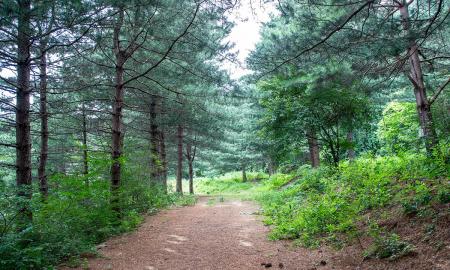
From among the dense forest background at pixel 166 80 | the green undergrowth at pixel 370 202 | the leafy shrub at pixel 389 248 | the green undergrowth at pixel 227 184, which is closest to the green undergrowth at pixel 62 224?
the dense forest background at pixel 166 80

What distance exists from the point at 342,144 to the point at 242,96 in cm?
377

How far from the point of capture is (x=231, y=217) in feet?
32.3

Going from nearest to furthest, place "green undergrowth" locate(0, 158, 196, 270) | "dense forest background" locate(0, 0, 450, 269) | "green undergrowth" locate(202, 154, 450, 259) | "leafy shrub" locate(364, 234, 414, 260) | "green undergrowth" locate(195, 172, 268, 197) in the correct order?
"leafy shrub" locate(364, 234, 414, 260) → "green undergrowth" locate(0, 158, 196, 270) → "green undergrowth" locate(202, 154, 450, 259) → "dense forest background" locate(0, 0, 450, 269) → "green undergrowth" locate(195, 172, 268, 197)

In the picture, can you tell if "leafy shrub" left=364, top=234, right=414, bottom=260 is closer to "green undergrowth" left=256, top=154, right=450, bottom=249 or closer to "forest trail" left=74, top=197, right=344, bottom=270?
"forest trail" left=74, top=197, right=344, bottom=270

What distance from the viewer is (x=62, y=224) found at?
5.88 metres

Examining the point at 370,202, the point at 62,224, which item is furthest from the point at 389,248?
the point at 62,224

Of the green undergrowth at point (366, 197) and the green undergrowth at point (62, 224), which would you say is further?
the green undergrowth at point (366, 197)

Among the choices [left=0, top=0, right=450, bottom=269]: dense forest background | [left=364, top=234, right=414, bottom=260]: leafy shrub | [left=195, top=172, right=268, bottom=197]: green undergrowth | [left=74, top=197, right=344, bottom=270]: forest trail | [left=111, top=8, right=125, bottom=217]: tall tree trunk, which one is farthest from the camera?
[left=195, top=172, right=268, bottom=197]: green undergrowth

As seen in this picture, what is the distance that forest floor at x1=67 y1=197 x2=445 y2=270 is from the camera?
4885 mm

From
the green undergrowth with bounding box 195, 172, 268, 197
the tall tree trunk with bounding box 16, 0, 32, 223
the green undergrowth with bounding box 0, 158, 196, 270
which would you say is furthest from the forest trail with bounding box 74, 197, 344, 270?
the green undergrowth with bounding box 195, 172, 268, 197

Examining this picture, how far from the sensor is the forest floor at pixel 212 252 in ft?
16.0

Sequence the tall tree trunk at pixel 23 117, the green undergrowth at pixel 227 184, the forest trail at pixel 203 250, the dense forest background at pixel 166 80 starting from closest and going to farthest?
the forest trail at pixel 203 250 → the dense forest background at pixel 166 80 → the tall tree trunk at pixel 23 117 → the green undergrowth at pixel 227 184

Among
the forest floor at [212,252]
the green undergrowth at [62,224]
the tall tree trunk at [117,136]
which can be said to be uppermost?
the tall tree trunk at [117,136]

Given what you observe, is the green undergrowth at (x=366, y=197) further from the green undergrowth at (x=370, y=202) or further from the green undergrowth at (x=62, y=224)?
the green undergrowth at (x=62, y=224)
